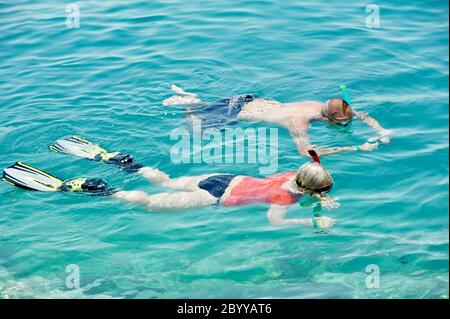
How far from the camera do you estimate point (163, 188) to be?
8.23 m

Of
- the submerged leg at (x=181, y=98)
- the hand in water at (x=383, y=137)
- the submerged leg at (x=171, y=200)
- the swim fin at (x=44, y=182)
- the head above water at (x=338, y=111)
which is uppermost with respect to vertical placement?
the submerged leg at (x=181, y=98)

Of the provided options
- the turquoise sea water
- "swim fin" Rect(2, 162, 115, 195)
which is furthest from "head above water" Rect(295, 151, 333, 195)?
"swim fin" Rect(2, 162, 115, 195)

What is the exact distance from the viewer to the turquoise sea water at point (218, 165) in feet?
22.7

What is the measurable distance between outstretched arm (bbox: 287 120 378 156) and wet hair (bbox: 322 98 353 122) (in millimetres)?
394

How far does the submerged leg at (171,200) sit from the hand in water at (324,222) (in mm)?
1267

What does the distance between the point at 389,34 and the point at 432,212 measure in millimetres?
6059

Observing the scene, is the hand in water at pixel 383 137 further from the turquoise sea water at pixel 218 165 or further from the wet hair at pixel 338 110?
the wet hair at pixel 338 110

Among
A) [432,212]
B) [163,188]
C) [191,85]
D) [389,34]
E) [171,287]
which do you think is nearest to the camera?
[171,287]

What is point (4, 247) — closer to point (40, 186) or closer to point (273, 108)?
point (40, 186)

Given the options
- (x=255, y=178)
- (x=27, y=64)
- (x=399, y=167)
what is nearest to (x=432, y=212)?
(x=399, y=167)

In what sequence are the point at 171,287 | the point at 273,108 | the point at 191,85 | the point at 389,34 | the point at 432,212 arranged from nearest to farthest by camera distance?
the point at 171,287, the point at 432,212, the point at 273,108, the point at 191,85, the point at 389,34

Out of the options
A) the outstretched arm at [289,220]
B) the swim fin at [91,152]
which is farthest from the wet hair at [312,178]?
the swim fin at [91,152]

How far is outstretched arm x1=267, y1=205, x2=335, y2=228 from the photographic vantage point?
731 cm

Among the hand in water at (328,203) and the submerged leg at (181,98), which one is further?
the submerged leg at (181,98)
